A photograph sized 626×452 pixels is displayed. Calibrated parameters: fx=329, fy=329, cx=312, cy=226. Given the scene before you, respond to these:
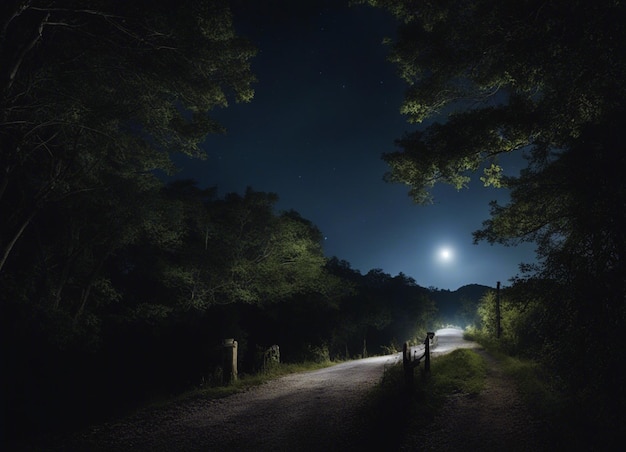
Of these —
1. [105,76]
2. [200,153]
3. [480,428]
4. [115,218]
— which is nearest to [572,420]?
[480,428]

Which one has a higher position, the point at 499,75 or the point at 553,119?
the point at 499,75

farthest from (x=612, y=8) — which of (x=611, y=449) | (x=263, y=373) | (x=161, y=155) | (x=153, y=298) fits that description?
(x=153, y=298)

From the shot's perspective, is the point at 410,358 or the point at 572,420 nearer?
the point at 572,420

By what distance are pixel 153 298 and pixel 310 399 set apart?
43.9 feet

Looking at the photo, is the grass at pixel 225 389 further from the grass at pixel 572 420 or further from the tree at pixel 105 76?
the grass at pixel 572 420

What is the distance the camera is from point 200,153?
966 centimetres

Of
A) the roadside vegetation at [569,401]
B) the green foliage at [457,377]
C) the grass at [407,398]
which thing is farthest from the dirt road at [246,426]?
the roadside vegetation at [569,401]

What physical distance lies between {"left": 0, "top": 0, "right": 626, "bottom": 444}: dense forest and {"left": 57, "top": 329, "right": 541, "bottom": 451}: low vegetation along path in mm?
1882

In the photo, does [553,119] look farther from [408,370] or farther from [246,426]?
[246,426]

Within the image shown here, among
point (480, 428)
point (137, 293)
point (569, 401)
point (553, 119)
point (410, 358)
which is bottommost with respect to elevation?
point (480, 428)

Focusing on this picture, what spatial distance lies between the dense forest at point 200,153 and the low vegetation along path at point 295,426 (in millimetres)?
1882

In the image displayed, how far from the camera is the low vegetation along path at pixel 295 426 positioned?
18.2 ft

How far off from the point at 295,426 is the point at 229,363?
15.0ft

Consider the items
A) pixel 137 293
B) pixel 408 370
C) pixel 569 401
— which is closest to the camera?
pixel 569 401
